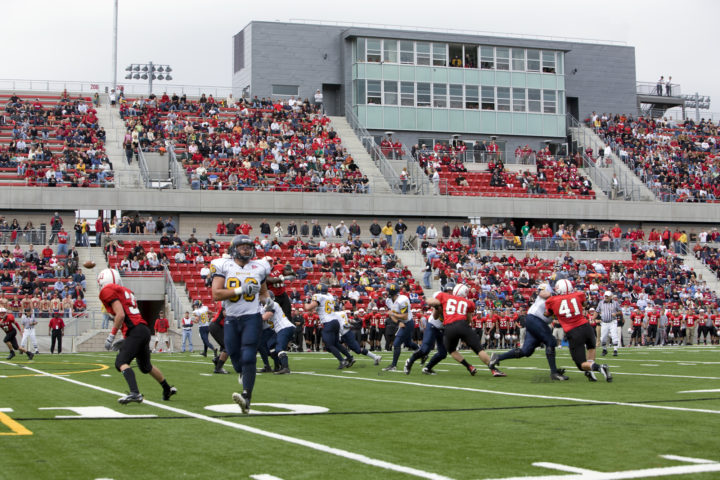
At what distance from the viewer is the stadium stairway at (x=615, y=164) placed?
52656 mm

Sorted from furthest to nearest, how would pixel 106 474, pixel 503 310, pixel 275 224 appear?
pixel 275 224 → pixel 503 310 → pixel 106 474

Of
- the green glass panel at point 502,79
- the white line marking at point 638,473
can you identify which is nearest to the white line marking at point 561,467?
the white line marking at point 638,473

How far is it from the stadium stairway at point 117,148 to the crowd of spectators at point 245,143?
62 cm

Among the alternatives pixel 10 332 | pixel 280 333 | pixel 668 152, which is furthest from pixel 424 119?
pixel 280 333

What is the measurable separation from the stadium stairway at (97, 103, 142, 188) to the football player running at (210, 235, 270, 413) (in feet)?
112

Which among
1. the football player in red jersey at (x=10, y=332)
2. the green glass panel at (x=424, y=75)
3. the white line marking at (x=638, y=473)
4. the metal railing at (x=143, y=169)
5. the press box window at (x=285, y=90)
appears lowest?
the white line marking at (x=638, y=473)

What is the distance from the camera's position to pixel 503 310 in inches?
1476

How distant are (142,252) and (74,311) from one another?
4.62 m

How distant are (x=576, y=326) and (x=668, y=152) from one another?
147ft

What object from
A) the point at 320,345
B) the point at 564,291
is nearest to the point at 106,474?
the point at 564,291

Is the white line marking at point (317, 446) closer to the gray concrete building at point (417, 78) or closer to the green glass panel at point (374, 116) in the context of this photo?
the green glass panel at point (374, 116)

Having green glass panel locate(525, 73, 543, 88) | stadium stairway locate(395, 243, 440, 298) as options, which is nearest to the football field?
stadium stairway locate(395, 243, 440, 298)

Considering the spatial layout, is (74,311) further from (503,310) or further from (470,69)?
(470,69)

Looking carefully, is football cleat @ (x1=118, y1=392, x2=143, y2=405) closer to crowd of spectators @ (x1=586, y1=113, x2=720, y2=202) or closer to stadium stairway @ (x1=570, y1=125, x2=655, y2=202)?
stadium stairway @ (x1=570, y1=125, x2=655, y2=202)
